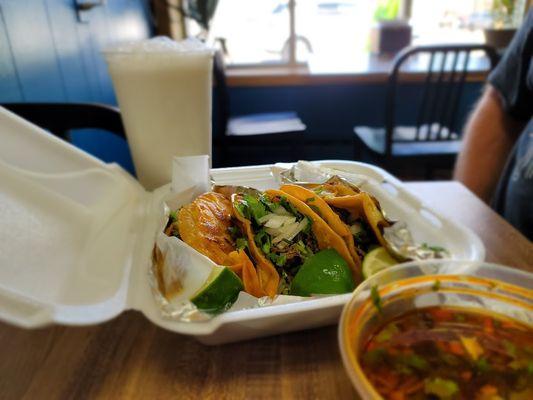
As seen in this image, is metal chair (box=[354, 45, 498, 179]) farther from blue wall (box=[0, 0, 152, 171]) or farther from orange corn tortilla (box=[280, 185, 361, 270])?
orange corn tortilla (box=[280, 185, 361, 270])

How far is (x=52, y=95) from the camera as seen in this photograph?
1.20 meters

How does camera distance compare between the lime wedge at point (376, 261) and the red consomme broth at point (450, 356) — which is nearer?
the red consomme broth at point (450, 356)

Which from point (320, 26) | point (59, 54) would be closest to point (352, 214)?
point (59, 54)

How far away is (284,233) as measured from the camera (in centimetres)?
56

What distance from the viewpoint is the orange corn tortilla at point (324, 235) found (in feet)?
1.70

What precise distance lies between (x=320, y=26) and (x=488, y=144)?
1861 millimetres

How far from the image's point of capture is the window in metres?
2.70

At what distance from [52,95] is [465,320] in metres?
1.21

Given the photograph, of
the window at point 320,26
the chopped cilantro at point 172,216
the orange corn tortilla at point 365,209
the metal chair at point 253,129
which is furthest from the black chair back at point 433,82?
the chopped cilantro at point 172,216

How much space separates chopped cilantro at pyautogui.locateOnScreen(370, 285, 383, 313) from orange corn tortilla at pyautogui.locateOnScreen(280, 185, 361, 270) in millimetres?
113

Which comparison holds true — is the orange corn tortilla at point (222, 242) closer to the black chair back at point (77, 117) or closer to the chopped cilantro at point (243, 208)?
the chopped cilantro at point (243, 208)

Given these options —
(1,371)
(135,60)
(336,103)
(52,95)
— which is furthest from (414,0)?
(1,371)

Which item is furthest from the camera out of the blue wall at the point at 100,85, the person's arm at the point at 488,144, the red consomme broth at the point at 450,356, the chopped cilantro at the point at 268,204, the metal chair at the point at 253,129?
the metal chair at the point at 253,129

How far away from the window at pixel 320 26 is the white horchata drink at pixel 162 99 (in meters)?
2.07
